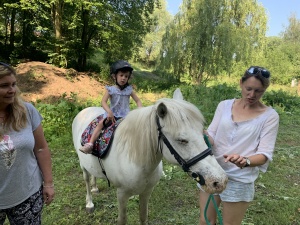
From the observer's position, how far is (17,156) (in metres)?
1.47

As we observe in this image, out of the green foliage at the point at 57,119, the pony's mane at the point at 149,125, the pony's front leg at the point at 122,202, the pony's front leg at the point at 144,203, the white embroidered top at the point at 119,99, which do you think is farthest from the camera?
the green foliage at the point at 57,119

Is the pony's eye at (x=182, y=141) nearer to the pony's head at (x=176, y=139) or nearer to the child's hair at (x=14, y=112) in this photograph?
the pony's head at (x=176, y=139)

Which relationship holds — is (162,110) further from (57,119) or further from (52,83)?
(52,83)

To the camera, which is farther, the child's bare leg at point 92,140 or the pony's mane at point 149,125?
the child's bare leg at point 92,140

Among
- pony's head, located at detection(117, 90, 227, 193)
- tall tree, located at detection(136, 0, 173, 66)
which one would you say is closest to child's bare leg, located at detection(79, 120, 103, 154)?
pony's head, located at detection(117, 90, 227, 193)

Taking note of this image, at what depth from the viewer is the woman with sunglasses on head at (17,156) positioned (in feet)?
4.77

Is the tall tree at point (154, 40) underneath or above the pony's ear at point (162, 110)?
above

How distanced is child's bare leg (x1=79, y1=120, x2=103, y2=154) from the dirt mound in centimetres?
648

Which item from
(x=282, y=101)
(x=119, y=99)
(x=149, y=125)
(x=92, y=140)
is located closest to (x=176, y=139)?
(x=149, y=125)

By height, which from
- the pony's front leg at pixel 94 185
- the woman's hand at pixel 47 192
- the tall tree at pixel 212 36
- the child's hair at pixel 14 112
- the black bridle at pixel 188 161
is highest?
the tall tree at pixel 212 36

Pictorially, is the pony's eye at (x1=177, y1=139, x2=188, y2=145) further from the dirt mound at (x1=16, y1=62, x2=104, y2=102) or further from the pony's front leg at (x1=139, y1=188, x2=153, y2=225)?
the dirt mound at (x1=16, y1=62, x2=104, y2=102)

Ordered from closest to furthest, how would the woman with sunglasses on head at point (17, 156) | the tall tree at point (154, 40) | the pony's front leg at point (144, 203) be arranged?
the woman with sunglasses on head at point (17, 156) → the pony's front leg at point (144, 203) → the tall tree at point (154, 40)

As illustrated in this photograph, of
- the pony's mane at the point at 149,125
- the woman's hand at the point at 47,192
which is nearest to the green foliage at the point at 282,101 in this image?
the pony's mane at the point at 149,125

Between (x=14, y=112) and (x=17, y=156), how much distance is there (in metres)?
0.26
